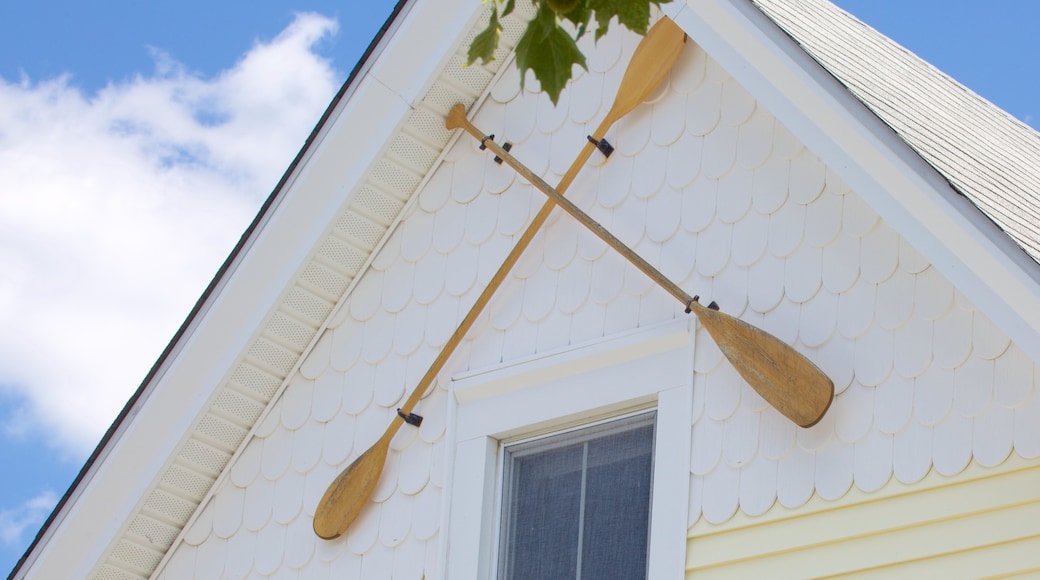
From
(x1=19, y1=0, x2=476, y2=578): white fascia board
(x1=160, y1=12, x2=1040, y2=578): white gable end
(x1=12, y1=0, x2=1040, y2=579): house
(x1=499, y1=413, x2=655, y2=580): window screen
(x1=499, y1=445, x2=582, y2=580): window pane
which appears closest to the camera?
(x1=12, y1=0, x2=1040, y2=579): house

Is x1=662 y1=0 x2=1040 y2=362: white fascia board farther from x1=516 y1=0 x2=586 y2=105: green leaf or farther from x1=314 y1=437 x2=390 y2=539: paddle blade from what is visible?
x1=516 y1=0 x2=586 y2=105: green leaf

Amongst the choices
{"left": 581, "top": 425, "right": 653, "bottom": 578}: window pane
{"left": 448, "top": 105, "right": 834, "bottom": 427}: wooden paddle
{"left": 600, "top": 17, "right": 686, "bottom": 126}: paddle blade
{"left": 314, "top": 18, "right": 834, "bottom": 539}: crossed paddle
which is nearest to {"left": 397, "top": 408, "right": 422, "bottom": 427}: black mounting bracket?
{"left": 314, "top": 18, "right": 834, "bottom": 539}: crossed paddle

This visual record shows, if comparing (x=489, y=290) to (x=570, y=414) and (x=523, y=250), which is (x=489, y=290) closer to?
(x=523, y=250)

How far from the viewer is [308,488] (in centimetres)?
720

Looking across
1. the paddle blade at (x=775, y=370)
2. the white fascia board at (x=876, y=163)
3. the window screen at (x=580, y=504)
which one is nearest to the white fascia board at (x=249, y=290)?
the white fascia board at (x=876, y=163)

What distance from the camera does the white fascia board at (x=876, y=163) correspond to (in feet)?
16.9

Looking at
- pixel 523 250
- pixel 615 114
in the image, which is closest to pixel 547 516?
pixel 523 250

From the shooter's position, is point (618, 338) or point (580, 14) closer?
point (580, 14)

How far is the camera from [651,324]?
6352mm

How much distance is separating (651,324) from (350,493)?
4.52ft

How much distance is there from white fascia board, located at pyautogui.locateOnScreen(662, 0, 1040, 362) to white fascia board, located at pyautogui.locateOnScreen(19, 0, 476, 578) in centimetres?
126

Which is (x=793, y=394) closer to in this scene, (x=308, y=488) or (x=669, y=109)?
(x=669, y=109)

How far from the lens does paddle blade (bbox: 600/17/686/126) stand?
672 cm

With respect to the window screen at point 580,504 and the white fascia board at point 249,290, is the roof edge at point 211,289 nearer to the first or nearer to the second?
the white fascia board at point 249,290
